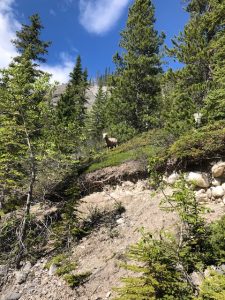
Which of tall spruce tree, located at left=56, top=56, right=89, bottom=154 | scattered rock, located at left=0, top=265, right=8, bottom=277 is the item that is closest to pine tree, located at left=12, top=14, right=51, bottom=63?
tall spruce tree, located at left=56, top=56, right=89, bottom=154

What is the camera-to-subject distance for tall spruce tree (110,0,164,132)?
2656 cm

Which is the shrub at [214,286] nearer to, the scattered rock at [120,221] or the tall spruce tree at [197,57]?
the scattered rock at [120,221]

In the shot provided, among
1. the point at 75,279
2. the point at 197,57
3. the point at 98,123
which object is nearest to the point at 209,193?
the point at 75,279

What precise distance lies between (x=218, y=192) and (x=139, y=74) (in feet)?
58.1

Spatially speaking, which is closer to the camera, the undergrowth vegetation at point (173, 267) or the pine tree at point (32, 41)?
the undergrowth vegetation at point (173, 267)

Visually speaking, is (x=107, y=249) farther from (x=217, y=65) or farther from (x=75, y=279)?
(x=217, y=65)

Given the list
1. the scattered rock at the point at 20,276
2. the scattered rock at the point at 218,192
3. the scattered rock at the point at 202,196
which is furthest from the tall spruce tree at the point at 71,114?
the scattered rock at the point at 218,192

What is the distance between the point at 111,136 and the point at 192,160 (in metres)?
14.1

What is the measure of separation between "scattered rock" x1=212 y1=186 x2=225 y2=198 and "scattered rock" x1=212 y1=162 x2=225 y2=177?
516mm

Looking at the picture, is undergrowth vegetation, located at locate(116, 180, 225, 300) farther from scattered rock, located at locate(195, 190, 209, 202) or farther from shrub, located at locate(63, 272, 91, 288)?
scattered rock, located at locate(195, 190, 209, 202)

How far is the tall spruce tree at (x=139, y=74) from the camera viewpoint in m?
26.6

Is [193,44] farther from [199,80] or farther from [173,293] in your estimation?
[173,293]

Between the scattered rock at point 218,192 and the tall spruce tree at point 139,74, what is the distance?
49.0 feet

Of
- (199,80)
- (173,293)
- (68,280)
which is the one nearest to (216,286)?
(173,293)
